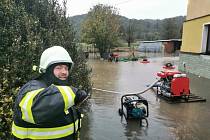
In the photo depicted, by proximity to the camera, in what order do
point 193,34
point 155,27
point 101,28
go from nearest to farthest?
point 193,34 → point 101,28 → point 155,27

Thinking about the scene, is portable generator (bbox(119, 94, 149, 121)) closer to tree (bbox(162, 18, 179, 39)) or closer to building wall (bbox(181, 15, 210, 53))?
building wall (bbox(181, 15, 210, 53))

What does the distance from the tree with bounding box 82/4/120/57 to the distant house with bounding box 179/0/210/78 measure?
54.4 ft

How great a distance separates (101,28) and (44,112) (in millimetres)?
33967

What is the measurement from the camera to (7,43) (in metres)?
4.59

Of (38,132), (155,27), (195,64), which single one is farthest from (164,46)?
(38,132)

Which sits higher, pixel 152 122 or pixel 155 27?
pixel 155 27

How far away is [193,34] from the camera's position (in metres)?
18.5

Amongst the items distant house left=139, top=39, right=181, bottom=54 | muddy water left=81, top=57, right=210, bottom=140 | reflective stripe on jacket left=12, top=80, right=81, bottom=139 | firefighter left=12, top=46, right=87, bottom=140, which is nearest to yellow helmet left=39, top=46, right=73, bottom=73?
firefighter left=12, top=46, right=87, bottom=140

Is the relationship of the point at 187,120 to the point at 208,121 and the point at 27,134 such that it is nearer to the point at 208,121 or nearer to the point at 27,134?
the point at 208,121

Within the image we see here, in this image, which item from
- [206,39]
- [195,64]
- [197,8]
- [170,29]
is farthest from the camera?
[170,29]

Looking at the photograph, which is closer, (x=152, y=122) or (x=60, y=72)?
(x=60, y=72)

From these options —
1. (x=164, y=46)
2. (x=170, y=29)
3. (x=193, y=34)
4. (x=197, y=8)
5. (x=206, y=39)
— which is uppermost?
(x=170, y=29)

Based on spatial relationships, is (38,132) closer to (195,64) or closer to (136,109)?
(136,109)

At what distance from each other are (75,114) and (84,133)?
435 centimetres
